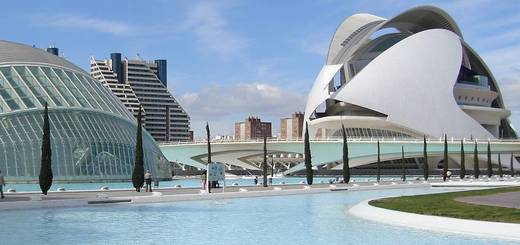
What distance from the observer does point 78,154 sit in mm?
45719

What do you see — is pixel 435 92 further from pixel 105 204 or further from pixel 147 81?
pixel 147 81

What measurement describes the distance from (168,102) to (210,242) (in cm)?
16843

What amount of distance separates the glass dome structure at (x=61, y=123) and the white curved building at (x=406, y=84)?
157ft

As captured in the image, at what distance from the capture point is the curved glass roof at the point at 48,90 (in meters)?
45.7

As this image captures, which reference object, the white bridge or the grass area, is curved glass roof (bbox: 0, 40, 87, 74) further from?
the white bridge

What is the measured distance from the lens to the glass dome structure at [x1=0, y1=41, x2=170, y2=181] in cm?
4362

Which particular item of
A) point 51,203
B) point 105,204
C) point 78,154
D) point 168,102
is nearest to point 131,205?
point 105,204

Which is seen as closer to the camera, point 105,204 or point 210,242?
point 210,242

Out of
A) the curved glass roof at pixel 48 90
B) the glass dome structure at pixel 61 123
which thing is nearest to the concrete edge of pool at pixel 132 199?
the glass dome structure at pixel 61 123

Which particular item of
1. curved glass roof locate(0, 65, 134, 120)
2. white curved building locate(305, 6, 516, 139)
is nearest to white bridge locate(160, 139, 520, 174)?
white curved building locate(305, 6, 516, 139)

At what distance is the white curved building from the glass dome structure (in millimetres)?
47854

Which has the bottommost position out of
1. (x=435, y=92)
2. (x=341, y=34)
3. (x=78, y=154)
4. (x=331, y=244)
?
(x=331, y=244)

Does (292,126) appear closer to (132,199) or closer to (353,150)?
(353,150)

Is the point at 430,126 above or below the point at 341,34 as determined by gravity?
below
